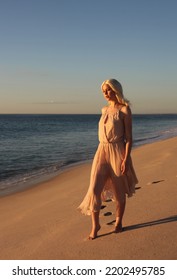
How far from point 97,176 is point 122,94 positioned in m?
1.20

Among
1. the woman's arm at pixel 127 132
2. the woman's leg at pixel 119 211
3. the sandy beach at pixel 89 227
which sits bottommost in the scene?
the sandy beach at pixel 89 227

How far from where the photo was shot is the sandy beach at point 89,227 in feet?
15.3

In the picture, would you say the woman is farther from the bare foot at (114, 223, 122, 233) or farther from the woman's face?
the bare foot at (114, 223, 122, 233)

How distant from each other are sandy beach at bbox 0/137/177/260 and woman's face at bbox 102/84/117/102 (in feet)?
6.47

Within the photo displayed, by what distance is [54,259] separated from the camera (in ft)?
15.4

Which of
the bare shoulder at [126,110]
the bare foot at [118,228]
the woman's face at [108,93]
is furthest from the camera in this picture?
the bare foot at [118,228]

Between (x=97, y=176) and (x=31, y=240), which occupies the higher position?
(x=97, y=176)

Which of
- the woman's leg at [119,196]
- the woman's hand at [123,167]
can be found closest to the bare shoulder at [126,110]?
the woman's hand at [123,167]

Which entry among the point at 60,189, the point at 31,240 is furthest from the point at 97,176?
the point at 60,189

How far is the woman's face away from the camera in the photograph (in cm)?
501

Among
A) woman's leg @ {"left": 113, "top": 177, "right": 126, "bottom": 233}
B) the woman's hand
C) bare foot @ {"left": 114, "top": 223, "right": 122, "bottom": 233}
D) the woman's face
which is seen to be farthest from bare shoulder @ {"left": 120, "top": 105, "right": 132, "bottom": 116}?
bare foot @ {"left": 114, "top": 223, "right": 122, "bottom": 233}

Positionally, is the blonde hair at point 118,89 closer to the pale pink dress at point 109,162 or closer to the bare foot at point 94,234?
the pale pink dress at point 109,162

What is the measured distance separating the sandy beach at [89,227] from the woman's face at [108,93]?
1971 mm
